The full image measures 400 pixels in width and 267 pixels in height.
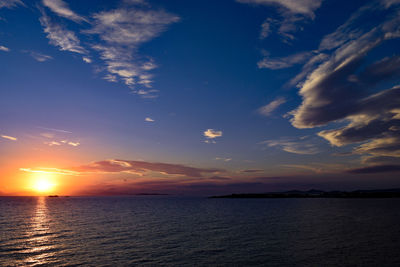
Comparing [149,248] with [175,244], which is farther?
[175,244]

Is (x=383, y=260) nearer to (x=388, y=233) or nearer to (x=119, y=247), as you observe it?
(x=388, y=233)

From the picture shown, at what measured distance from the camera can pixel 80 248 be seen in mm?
31641

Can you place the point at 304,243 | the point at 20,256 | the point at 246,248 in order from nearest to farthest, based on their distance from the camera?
the point at 20,256 < the point at 246,248 < the point at 304,243

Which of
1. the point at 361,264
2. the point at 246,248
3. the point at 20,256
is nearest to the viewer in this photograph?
the point at 361,264

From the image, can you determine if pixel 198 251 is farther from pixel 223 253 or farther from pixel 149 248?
pixel 149 248

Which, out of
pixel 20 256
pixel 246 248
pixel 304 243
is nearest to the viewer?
pixel 20 256

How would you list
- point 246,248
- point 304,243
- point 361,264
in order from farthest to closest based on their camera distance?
point 304,243
point 246,248
point 361,264

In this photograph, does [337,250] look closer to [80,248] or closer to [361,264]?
[361,264]

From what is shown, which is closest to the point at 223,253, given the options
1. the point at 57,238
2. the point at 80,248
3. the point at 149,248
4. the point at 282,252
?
the point at 282,252

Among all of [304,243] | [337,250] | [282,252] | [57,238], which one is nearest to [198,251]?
[282,252]

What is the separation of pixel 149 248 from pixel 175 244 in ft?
12.7

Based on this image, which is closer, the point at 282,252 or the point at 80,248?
the point at 282,252

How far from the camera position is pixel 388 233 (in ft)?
128

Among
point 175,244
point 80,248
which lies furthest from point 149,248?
point 80,248
